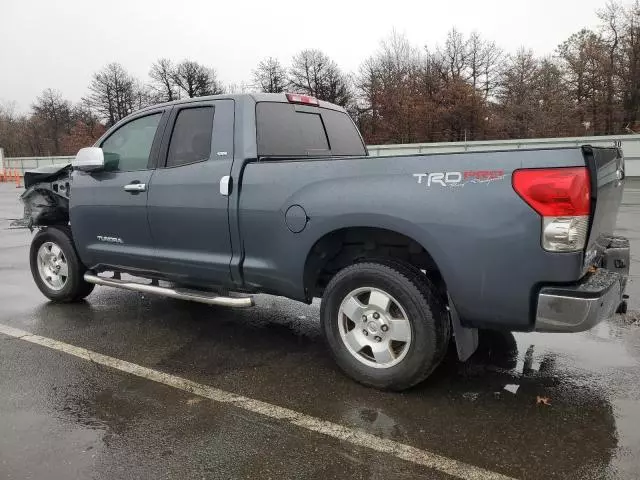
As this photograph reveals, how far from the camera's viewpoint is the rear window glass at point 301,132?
4102mm

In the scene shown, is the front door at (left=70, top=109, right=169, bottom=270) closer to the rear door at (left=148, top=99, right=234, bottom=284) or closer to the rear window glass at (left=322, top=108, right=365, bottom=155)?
the rear door at (left=148, top=99, right=234, bottom=284)

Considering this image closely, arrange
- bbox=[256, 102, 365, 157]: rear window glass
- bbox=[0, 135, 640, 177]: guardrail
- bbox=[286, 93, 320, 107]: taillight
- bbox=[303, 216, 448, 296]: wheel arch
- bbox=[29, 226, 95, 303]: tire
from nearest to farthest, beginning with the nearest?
1. bbox=[303, 216, 448, 296]: wheel arch
2. bbox=[256, 102, 365, 157]: rear window glass
3. bbox=[286, 93, 320, 107]: taillight
4. bbox=[29, 226, 95, 303]: tire
5. bbox=[0, 135, 640, 177]: guardrail

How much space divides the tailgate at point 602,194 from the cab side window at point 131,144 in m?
3.47

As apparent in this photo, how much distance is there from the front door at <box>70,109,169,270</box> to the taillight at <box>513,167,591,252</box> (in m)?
3.12

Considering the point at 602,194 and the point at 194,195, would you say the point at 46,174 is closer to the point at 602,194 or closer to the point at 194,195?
the point at 194,195

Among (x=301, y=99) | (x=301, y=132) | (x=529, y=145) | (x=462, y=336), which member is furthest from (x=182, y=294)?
(x=529, y=145)

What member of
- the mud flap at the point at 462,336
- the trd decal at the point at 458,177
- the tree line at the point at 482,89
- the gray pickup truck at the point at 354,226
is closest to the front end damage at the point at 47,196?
the gray pickup truck at the point at 354,226

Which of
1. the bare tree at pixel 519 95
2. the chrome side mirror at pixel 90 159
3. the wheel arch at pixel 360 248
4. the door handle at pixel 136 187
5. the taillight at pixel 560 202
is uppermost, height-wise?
the bare tree at pixel 519 95

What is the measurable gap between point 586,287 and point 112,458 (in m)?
2.63

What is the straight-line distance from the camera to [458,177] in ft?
9.52

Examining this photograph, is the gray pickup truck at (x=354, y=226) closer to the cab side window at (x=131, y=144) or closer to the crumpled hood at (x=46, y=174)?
the cab side window at (x=131, y=144)

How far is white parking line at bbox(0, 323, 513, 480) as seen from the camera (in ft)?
8.38

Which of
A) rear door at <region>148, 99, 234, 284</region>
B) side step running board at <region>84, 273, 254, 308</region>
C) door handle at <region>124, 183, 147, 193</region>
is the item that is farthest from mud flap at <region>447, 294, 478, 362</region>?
door handle at <region>124, 183, 147, 193</region>

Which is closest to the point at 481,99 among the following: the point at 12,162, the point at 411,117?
the point at 411,117
